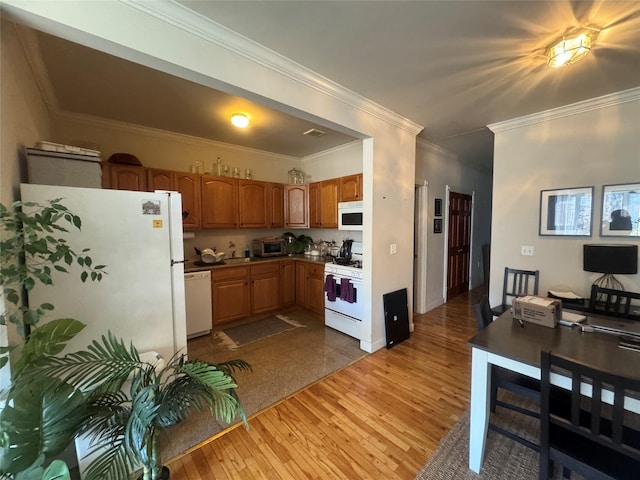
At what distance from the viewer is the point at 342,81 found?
7.52ft

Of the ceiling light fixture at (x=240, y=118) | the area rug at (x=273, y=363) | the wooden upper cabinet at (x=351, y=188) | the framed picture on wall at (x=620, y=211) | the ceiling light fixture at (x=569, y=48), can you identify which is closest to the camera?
the ceiling light fixture at (x=569, y=48)

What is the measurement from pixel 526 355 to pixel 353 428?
126 cm

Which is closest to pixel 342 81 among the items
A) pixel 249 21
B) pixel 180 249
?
pixel 249 21

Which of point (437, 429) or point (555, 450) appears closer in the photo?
point (555, 450)

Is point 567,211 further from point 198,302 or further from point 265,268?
point 198,302

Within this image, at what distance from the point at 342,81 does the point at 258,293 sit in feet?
10.1

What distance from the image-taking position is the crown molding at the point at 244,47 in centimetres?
147

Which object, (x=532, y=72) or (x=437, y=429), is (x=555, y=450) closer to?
(x=437, y=429)

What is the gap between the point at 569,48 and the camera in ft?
5.72

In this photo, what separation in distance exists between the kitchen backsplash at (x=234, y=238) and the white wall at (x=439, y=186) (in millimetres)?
1327

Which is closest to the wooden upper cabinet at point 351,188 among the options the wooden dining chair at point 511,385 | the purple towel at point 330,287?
the purple towel at point 330,287

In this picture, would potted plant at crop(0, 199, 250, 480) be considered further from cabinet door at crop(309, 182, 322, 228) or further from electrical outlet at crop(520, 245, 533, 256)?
electrical outlet at crop(520, 245, 533, 256)

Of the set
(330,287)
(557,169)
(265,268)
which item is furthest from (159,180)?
(557,169)

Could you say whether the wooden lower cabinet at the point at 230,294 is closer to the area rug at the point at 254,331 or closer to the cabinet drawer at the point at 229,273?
the cabinet drawer at the point at 229,273
